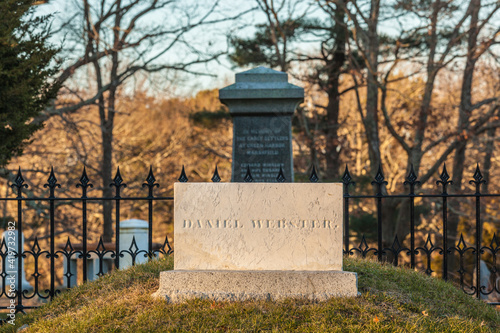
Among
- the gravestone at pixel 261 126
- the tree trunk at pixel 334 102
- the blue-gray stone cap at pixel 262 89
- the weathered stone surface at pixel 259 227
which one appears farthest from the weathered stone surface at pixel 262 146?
the tree trunk at pixel 334 102

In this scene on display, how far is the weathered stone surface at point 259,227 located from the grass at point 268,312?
38 cm

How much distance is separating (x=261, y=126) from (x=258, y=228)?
3.40 metres

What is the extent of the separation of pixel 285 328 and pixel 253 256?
2.82 feet

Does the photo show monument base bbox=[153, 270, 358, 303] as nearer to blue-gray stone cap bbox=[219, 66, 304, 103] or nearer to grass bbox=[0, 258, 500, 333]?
grass bbox=[0, 258, 500, 333]

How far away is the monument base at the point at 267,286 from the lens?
15.7 feet

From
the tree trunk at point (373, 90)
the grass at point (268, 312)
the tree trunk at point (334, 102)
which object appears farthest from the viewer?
the tree trunk at point (334, 102)

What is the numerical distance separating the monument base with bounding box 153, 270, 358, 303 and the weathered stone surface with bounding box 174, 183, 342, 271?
124mm

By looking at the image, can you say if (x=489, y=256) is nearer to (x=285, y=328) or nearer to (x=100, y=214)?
(x=100, y=214)

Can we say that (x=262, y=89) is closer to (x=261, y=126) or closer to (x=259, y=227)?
(x=261, y=126)

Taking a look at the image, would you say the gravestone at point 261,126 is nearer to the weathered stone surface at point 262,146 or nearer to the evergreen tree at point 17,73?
the weathered stone surface at point 262,146

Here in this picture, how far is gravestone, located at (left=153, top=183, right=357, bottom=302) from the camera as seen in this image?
491 cm

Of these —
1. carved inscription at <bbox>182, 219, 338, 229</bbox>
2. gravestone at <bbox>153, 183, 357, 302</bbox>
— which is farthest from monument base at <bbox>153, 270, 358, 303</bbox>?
carved inscription at <bbox>182, 219, 338, 229</bbox>

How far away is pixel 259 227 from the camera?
493cm

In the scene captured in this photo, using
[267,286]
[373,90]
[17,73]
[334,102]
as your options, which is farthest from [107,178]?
[267,286]
